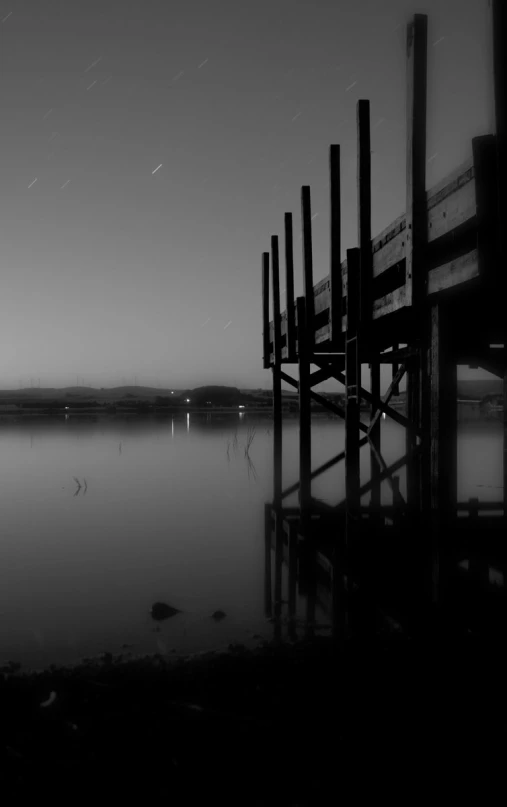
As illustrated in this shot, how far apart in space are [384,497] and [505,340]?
15.3 ft

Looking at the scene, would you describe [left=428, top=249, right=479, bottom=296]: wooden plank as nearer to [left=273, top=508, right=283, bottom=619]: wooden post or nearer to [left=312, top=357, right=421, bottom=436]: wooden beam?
[left=312, top=357, right=421, bottom=436]: wooden beam

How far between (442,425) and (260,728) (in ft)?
9.45

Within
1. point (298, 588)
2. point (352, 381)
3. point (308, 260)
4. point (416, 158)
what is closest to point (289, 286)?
point (308, 260)

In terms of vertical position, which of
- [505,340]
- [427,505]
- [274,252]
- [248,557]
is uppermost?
[274,252]

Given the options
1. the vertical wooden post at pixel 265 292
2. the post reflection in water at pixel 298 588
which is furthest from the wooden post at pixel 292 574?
the vertical wooden post at pixel 265 292

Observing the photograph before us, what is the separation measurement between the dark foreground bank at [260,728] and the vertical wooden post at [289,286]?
7495 millimetres

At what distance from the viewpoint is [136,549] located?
8.55m

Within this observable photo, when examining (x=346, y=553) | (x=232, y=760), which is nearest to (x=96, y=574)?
(x=346, y=553)

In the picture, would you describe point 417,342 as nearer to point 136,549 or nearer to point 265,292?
point 136,549

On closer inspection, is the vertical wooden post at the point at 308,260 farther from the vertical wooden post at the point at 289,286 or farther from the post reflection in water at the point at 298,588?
the post reflection in water at the point at 298,588

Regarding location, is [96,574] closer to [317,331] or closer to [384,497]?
[317,331]

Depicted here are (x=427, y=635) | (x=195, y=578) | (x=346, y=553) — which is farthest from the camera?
(x=346, y=553)

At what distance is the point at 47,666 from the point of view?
430 centimetres

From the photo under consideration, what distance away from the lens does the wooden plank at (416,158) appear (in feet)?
16.5
